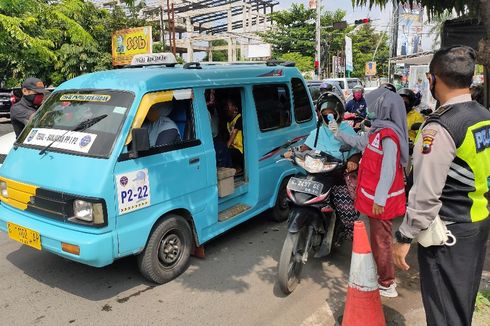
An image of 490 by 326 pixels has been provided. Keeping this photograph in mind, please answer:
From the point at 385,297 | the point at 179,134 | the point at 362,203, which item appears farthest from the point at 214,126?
the point at 385,297

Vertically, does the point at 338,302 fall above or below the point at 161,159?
below

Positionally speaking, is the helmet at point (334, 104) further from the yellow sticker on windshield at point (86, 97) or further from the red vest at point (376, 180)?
the yellow sticker on windshield at point (86, 97)

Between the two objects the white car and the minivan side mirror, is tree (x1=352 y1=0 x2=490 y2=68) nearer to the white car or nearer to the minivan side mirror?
the minivan side mirror

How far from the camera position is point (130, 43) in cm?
1945

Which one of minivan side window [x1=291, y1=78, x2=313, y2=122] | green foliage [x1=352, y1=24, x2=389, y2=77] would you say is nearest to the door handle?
minivan side window [x1=291, y1=78, x2=313, y2=122]

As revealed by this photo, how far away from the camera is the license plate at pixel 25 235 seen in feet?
11.4

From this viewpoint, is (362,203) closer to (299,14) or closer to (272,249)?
(272,249)

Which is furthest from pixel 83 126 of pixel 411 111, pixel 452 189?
pixel 411 111

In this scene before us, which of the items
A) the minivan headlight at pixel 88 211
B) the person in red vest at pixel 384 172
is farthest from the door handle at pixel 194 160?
the person in red vest at pixel 384 172

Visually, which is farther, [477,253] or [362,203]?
[362,203]

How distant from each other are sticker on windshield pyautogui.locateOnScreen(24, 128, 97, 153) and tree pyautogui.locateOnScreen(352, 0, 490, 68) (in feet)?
9.65

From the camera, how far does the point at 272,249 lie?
4.71 meters

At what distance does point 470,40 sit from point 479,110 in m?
5.59

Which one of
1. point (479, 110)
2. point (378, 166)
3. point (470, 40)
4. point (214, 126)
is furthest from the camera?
point (470, 40)
